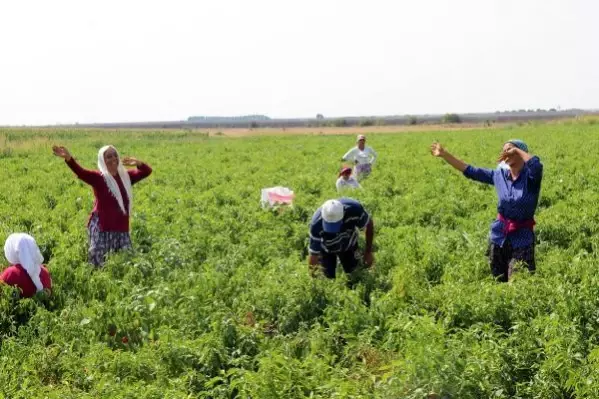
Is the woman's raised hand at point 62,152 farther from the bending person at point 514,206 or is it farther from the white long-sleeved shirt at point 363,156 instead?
the white long-sleeved shirt at point 363,156

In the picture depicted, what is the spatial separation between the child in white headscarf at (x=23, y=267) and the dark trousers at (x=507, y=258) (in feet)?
15.5

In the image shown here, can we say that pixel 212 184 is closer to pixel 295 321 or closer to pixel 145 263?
pixel 145 263

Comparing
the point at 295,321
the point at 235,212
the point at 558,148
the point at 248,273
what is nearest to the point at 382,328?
the point at 295,321

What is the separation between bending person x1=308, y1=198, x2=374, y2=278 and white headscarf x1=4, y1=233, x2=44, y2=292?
288cm

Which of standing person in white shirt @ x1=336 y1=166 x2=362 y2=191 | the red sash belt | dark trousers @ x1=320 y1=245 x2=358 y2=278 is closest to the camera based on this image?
the red sash belt

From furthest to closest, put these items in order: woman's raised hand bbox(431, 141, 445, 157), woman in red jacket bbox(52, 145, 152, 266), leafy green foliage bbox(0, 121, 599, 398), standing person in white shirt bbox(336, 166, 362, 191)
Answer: standing person in white shirt bbox(336, 166, 362, 191) < woman in red jacket bbox(52, 145, 152, 266) < woman's raised hand bbox(431, 141, 445, 157) < leafy green foliage bbox(0, 121, 599, 398)

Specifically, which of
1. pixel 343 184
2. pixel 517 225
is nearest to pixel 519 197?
pixel 517 225

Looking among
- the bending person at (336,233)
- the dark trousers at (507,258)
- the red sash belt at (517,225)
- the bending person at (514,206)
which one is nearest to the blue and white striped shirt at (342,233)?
the bending person at (336,233)

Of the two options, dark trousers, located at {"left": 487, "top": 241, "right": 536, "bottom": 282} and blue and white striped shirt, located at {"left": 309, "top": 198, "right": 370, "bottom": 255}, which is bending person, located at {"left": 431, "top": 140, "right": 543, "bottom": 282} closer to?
dark trousers, located at {"left": 487, "top": 241, "right": 536, "bottom": 282}

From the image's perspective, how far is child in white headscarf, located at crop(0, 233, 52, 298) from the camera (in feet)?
18.9

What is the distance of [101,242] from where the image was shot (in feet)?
22.5

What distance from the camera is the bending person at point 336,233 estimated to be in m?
6.04

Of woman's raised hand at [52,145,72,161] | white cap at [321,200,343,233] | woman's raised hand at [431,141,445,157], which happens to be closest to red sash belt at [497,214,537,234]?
woman's raised hand at [431,141,445,157]

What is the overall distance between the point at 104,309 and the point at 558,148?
15.6m
